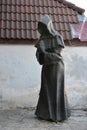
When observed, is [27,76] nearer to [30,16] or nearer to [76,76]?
[76,76]

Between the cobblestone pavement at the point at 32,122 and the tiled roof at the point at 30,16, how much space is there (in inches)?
81.7

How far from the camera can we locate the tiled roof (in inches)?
382

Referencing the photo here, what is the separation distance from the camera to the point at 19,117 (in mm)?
8688

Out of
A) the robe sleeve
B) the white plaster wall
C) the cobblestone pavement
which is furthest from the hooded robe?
the white plaster wall

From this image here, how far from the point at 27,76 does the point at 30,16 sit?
5.55ft

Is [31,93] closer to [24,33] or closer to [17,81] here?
[17,81]

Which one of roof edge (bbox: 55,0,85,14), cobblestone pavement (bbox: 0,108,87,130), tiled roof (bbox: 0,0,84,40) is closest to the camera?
cobblestone pavement (bbox: 0,108,87,130)

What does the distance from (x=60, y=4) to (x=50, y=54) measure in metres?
3.05

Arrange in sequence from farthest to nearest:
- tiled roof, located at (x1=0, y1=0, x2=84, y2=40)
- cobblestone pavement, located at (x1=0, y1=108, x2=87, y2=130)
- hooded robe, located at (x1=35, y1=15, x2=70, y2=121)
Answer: tiled roof, located at (x1=0, y1=0, x2=84, y2=40), hooded robe, located at (x1=35, y1=15, x2=70, y2=121), cobblestone pavement, located at (x1=0, y1=108, x2=87, y2=130)

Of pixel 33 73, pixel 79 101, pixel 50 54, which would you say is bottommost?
pixel 79 101

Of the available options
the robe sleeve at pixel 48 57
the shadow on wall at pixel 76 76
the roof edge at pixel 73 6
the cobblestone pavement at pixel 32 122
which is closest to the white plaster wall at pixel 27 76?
the shadow on wall at pixel 76 76

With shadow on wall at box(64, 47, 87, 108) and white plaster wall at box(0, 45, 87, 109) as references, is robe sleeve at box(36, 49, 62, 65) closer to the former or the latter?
white plaster wall at box(0, 45, 87, 109)

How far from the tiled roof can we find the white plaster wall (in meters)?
0.38

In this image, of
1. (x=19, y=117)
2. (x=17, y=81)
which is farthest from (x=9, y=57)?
(x=19, y=117)
